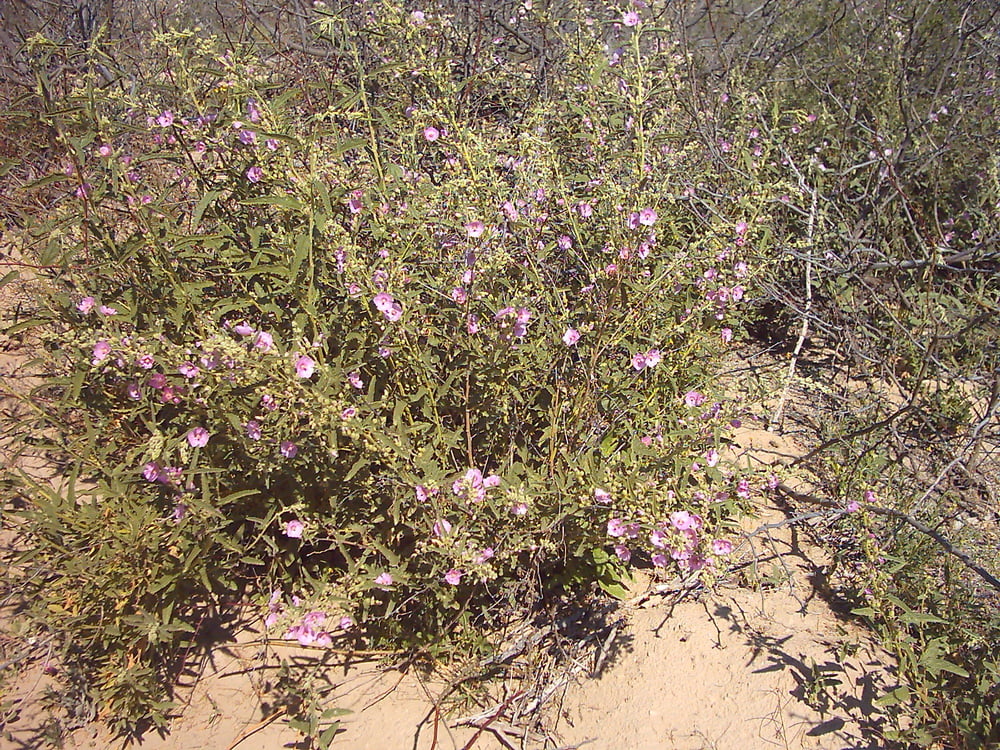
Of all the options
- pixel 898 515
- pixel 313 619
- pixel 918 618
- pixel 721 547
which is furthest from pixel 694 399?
pixel 313 619

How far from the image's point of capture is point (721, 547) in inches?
78.7

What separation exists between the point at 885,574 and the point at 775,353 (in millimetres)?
1744

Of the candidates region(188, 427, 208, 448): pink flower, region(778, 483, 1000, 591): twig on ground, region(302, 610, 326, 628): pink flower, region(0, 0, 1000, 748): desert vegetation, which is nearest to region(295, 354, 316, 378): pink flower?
region(0, 0, 1000, 748): desert vegetation

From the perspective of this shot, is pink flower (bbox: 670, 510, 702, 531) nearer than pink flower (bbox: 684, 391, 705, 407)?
Yes

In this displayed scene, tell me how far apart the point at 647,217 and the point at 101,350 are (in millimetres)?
1642

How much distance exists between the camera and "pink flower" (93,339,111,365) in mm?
2021

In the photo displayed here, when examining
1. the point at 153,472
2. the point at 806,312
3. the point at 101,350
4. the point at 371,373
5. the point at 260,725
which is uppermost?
the point at 806,312

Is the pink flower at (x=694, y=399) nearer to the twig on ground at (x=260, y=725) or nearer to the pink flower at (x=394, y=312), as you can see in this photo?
the pink flower at (x=394, y=312)

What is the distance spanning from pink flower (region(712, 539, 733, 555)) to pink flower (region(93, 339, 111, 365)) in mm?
1779

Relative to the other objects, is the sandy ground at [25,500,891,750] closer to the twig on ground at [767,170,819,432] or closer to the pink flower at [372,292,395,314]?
the twig on ground at [767,170,819,432]

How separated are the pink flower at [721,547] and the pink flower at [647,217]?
3.16 feet

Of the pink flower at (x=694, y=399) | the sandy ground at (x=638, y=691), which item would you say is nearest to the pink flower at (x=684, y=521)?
the pink flower at (x=694, y=399)

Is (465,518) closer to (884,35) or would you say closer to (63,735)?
(63,735)

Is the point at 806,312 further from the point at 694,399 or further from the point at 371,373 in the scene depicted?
the point at 371,373
